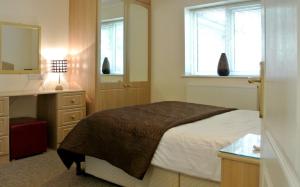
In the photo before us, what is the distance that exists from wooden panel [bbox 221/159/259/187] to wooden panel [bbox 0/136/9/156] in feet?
8.93

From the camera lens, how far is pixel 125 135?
2.36 meters

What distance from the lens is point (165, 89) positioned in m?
5.01

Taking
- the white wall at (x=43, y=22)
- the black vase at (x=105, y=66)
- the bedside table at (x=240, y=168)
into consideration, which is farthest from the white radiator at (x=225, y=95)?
the bedside table at (x=240, y=168)

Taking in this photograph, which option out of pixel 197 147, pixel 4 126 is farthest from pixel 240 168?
pixel 4 126

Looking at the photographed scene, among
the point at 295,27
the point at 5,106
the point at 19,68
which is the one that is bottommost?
the point at 5,106

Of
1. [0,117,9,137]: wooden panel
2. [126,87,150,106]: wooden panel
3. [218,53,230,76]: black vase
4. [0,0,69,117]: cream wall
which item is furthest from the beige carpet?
[218,53,230,76]: black vase

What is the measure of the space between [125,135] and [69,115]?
5.93 feet

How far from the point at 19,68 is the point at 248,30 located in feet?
10.9

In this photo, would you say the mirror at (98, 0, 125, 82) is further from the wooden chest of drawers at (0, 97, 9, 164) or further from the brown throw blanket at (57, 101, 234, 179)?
the brown throw blanket at (57, 101, 234, 179)

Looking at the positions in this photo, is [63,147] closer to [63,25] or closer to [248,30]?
[63,25]

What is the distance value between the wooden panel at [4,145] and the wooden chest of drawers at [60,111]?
681 mm

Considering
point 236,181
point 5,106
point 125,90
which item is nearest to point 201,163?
point 236,181

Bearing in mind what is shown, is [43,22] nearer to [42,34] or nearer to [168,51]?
[42,34]

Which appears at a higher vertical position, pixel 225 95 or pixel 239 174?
pixel 225 95
